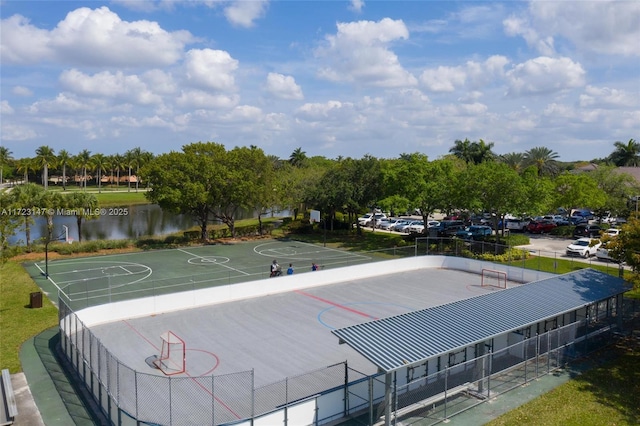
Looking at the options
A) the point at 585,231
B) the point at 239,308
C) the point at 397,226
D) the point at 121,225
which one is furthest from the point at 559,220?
the point at 121,225

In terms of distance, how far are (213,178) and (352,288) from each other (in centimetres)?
2317

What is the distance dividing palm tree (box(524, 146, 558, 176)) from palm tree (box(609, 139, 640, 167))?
18.0 m

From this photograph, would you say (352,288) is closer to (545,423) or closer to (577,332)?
(577,332)

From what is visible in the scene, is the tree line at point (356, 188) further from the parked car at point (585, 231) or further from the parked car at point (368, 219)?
the parked car at point (368, 219)

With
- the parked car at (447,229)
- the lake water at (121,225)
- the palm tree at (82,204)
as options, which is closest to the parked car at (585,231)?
the parked car at (447,229)

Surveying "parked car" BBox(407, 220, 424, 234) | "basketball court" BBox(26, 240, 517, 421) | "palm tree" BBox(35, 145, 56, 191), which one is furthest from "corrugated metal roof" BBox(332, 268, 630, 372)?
"palm tree" BBox(35, 145, 56, 191)

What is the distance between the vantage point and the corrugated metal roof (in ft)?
49.8

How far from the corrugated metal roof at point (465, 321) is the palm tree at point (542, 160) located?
6610cm

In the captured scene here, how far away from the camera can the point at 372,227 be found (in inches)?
2490

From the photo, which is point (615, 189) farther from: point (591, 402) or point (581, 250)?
point (591, 402)

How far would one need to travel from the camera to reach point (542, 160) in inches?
3376

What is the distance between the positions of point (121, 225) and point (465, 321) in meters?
65.3

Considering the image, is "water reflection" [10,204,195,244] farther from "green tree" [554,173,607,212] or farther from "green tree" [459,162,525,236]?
"green tree" [554,173,607,212]

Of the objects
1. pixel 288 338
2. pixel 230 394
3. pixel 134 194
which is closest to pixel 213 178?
pixel 288 338
